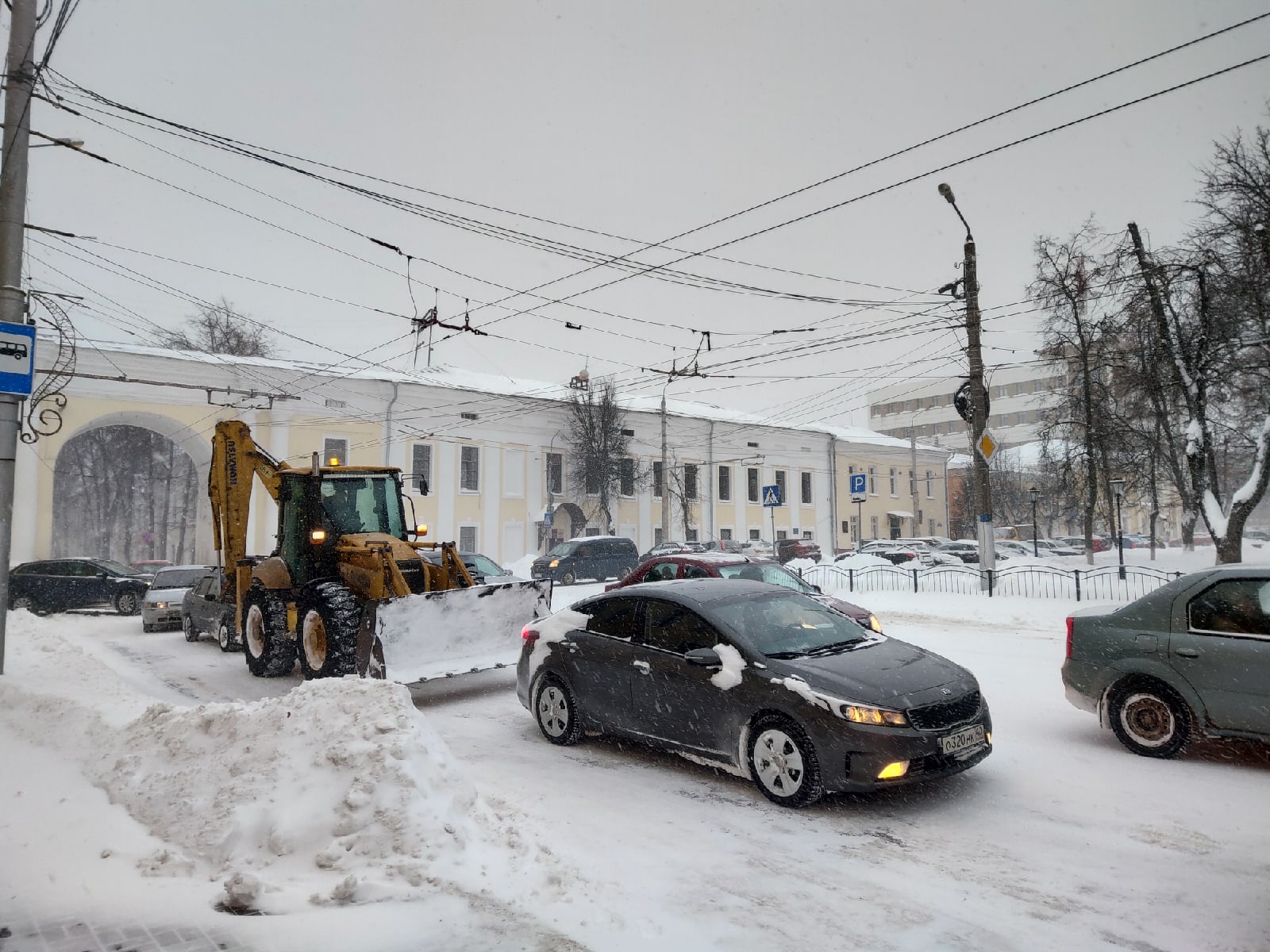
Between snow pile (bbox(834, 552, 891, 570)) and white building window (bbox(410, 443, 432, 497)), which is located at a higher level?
white building window (bbox(410, 443, 432, 497))

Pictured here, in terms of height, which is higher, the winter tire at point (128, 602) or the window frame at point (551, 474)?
the window frame at point (551, 474)

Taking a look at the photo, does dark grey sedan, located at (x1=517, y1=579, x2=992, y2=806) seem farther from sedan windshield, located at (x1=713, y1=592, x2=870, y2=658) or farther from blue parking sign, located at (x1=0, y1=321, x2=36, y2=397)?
blue parking sign, located at (x1=0, y1=321, x2=36, y2=397)

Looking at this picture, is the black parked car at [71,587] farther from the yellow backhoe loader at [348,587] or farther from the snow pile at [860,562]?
the snow pile at [860,562]

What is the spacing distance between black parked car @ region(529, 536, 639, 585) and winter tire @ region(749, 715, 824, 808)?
83.7 feet

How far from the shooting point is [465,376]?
45219 mm

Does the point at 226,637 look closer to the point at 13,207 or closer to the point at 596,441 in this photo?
the point at 13,207

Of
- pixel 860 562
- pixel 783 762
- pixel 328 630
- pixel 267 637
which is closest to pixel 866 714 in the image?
pixel 783 762

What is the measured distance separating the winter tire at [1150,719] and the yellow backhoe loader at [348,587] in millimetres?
6489

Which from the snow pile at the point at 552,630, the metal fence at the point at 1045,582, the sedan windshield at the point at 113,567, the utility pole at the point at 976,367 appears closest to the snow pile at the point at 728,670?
the snow pile at the point at 552,630

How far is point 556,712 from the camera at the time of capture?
7336mm

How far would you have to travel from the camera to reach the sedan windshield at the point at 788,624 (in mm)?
6090

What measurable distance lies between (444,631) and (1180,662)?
723 centimetres

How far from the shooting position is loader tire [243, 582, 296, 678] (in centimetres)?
1105

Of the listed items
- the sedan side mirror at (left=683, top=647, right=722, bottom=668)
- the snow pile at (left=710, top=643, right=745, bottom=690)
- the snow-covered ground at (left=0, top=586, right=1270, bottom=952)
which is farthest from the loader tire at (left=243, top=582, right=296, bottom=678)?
the snow pile at (left=710, top=643, right=745, bottom=690)
